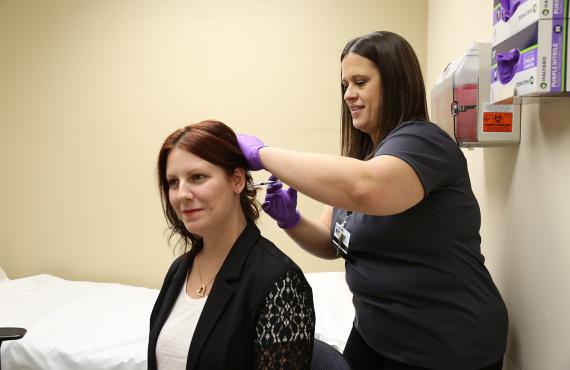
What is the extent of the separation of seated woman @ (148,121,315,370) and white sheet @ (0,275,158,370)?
0.82 meters

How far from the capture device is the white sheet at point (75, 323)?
1.94m

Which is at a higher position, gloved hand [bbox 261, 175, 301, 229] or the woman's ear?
the woman's ear

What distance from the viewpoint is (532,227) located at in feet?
4.11

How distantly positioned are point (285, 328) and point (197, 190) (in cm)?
40

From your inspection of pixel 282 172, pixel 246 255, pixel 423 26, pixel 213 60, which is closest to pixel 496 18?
pixel 282 172

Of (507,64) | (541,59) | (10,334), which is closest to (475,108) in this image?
(507,64)

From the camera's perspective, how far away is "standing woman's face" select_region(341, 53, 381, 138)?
125cm

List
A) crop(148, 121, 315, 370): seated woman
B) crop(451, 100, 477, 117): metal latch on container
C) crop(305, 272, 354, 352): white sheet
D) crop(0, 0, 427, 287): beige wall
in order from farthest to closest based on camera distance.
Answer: crop(0, 0, 427, 287): beige wall < crop(305, 272, 354, 352): white sheet < crop(451, 100, 477, 117): metal latch on container < crop(148, 121, 315, 370): seated woman

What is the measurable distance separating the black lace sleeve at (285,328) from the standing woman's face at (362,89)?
48cm

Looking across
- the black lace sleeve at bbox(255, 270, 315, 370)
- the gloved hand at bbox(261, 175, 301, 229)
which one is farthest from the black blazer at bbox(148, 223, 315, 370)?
the gloved hand at bbox(261, 175, 301, 229)

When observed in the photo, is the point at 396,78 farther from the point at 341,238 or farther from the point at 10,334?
the point at 10,334

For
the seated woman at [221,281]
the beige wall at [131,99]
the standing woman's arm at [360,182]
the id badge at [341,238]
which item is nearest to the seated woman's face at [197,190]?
the seated woman at [221,281]

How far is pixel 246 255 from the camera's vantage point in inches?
46.9

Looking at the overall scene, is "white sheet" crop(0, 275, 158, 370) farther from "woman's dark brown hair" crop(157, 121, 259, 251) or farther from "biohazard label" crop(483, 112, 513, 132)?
"biohazard label" crop(483, 112, 513, 132)
